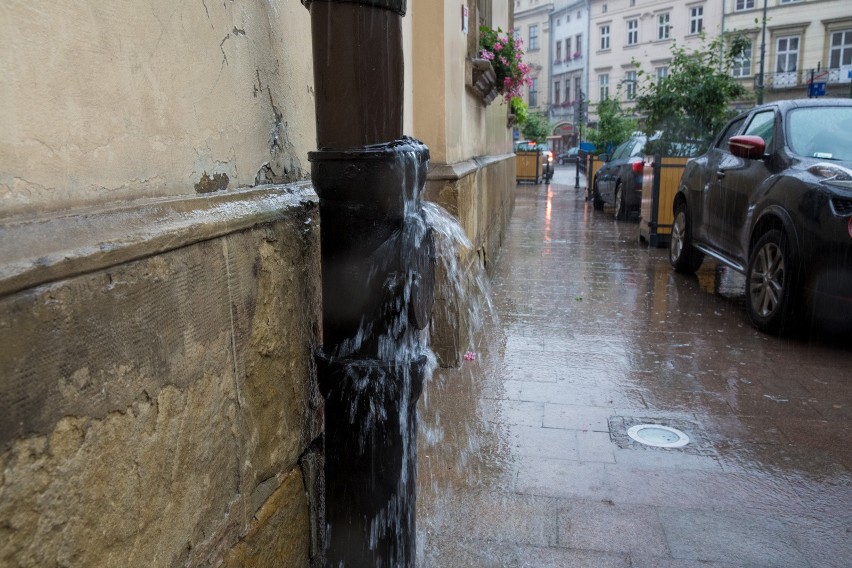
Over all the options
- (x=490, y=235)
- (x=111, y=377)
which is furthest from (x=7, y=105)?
(x=490, y=235)

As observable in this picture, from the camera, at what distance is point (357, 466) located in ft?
7.14

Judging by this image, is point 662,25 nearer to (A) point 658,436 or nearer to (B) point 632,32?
(B) point 632,32

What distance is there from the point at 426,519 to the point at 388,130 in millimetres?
1709

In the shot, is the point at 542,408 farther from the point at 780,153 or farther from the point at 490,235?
the point at 490,235

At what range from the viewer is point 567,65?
64.8 metres

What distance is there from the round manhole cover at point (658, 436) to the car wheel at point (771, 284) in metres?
2.13

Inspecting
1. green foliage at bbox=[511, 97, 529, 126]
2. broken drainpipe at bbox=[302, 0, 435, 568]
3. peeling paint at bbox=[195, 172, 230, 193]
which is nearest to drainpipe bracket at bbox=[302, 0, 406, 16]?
broken drainpipe at bbox=[302, 0, 435, 568]

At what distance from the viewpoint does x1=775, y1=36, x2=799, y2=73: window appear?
146 feet

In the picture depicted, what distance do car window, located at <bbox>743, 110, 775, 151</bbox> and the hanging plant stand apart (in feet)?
7.88

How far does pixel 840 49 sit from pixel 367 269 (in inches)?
1965

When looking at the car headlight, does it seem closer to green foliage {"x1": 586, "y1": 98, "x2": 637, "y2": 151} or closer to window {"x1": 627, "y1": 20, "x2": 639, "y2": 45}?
green foliage {"x1": 586, "y1": 98, "x2": 637, "y2": 151}

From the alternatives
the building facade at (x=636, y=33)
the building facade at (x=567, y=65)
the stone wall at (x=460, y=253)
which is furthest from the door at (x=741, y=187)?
the building facade at (x=567, y=65)

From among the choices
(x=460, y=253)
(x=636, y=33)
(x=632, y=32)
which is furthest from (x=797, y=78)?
(x=460, y=253)

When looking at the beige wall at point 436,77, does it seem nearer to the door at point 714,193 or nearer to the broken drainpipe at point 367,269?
the broken drainpipe at point 367,269
